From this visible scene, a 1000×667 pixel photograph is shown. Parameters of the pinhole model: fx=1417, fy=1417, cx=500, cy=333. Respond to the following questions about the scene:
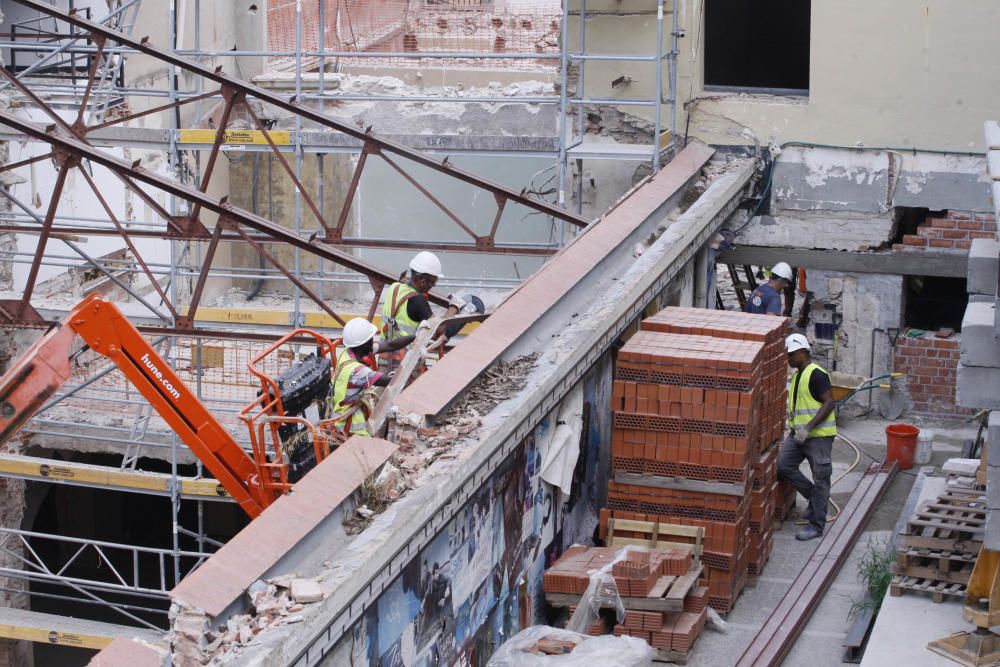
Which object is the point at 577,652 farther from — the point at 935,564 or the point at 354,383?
the point at 935,564

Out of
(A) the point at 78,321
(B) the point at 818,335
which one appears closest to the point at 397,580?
(A) the point at 78,321

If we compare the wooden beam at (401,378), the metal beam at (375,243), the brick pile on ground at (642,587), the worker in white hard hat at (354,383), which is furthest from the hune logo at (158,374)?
the metal beam at (375,243)

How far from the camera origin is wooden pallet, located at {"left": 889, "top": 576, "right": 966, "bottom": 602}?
9.93 m

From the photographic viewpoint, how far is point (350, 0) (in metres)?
30.1

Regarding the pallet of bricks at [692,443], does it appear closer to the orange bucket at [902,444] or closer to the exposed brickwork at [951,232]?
the orange bucket at [902,444]

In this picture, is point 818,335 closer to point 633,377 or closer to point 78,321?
point 633,377

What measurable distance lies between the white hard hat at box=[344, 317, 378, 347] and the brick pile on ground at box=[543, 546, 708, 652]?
2101 mm

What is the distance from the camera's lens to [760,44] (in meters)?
19.6

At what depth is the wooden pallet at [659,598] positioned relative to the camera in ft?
31.3

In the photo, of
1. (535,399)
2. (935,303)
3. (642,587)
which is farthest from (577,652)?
(935,303)

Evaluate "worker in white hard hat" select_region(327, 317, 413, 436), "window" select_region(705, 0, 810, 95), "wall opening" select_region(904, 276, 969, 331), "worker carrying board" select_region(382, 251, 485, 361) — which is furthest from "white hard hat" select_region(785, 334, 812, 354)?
"window" select_region(705, 0, 810, 95)

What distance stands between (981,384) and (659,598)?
2.62 meters

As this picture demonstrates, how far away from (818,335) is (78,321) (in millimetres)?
9029

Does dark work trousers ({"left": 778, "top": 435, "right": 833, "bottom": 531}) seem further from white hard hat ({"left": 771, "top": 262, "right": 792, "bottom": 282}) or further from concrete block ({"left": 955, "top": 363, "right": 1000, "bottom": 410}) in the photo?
concrete block ({"left": 955, "top": 363, "right": 1000, "bottom": 410})
